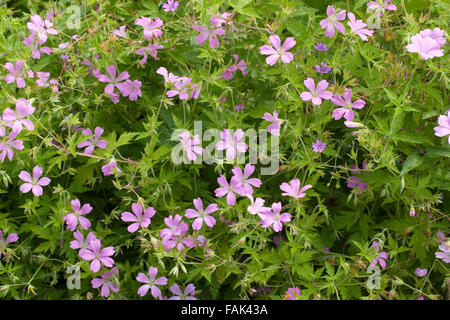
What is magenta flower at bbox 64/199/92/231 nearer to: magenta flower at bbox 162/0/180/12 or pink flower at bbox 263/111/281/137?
pink flower at bbox 263/111/281/137

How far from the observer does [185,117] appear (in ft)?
7.23

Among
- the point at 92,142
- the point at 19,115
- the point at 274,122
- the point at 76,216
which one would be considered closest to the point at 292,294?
the point at 274,122

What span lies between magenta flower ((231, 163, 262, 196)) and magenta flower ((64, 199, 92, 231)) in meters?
0.56

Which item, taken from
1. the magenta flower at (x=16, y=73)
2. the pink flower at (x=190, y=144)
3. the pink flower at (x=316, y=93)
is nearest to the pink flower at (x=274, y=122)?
the pink flower at (x=316, y=93)

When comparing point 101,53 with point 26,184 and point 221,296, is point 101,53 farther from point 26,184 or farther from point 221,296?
point 221,296

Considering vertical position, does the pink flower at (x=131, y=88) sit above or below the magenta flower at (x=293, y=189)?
above

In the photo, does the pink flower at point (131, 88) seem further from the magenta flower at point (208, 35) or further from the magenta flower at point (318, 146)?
the magenta flower at point (318, 146)

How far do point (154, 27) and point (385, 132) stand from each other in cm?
94

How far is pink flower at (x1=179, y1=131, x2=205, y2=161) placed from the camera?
1.97 m

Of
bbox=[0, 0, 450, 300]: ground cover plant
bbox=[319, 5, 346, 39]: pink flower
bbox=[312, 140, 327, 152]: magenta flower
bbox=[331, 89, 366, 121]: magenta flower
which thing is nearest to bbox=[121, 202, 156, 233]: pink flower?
bbox=[0, 0, 450, 300]: ground cover plant

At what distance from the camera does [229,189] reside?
79.2 inches

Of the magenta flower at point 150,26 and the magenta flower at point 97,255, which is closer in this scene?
the magenta flower at point 97,255

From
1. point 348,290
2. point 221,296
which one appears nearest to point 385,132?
point 348,290

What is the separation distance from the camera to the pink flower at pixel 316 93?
1996mm
